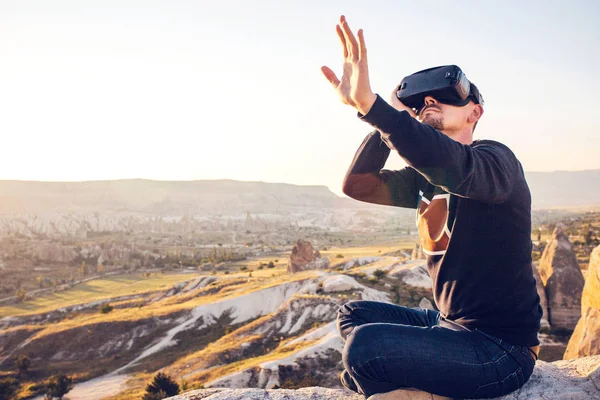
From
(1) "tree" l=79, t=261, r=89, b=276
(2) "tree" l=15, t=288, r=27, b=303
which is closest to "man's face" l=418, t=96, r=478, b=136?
(2) "tree" l=15, t=288, r=27, b=303

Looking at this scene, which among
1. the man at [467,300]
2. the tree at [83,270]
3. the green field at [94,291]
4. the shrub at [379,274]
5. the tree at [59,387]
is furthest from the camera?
the tree at [83,270]

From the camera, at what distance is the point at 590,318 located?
A: 12.1 metres

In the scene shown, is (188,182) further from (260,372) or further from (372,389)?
(372,389)

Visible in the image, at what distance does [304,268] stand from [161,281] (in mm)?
18670

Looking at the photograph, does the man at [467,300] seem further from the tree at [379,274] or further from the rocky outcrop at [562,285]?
the tree at [379,274]

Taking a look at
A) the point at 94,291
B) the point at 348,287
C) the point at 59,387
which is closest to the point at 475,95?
the point at 59,387

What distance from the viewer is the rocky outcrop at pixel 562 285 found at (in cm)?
2261

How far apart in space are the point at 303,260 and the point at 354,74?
3741 cm

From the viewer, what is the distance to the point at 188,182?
636ft

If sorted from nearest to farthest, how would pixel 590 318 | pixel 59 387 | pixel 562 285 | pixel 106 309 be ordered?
pixel 590 318 → pixel 59 387 → pixel 562 285 → pixel 106 309

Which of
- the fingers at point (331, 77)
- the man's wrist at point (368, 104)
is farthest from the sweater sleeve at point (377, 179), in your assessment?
the man's wrist at point (368, 104)

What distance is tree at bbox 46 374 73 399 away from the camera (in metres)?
20.0

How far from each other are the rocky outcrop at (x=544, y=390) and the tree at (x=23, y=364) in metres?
25.1

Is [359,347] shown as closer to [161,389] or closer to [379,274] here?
[161,389]
